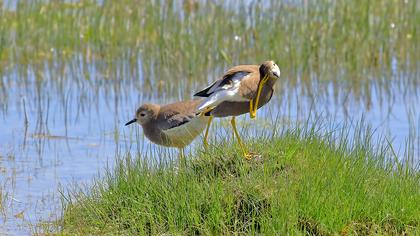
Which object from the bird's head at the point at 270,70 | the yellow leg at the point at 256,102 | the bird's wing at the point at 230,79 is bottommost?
the yellow leg at the point at 256,102

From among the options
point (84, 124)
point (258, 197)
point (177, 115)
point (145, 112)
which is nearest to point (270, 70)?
point (258, 197)

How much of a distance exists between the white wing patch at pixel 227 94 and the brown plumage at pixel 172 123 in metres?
0.83

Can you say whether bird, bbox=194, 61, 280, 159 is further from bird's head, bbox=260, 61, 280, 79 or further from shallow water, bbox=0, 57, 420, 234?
shallow water, bbox=0, 57, 420, 234

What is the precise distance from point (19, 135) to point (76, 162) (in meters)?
1.06

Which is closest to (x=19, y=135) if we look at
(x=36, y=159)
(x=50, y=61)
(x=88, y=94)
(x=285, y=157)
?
(x=36, y=159)

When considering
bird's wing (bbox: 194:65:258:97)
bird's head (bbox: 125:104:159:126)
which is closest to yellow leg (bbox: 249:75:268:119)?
bird's wing (bbox: 194:65:258:97)

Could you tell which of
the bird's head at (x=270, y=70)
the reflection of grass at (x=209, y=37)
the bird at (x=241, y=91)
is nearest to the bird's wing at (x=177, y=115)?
the bird at (x=241, y=91)

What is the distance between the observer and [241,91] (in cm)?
678

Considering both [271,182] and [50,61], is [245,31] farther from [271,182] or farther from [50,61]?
[271,182]

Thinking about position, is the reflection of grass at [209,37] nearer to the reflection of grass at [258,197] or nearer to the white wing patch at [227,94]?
the white wing patch at [227,94]

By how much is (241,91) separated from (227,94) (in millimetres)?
106

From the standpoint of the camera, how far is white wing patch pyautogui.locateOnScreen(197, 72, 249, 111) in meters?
6.76

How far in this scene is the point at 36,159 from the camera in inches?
346

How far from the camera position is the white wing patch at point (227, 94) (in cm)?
676
